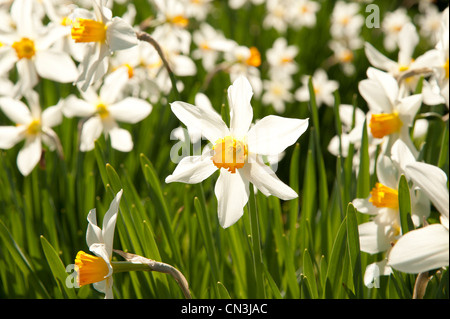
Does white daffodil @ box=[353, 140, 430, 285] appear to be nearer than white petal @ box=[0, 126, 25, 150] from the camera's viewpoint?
Yes

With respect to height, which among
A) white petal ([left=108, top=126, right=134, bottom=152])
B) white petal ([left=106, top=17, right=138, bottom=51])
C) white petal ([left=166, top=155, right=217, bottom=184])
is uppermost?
white petal ([left=106, top=17, right=138, bottom=51])

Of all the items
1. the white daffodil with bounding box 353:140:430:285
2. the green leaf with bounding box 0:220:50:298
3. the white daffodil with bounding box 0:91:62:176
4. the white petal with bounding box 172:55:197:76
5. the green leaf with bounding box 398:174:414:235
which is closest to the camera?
the green leaf with bounding box 398:174:414:235

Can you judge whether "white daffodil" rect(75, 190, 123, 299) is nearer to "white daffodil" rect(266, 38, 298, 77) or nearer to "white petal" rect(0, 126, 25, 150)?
"white petal" rect(0, 126, 25, 150)

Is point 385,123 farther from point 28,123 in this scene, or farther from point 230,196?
point 28,123

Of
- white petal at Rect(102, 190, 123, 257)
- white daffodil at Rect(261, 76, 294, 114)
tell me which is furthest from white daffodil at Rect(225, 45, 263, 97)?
white petal at Rect(102, 190, 123, 257)

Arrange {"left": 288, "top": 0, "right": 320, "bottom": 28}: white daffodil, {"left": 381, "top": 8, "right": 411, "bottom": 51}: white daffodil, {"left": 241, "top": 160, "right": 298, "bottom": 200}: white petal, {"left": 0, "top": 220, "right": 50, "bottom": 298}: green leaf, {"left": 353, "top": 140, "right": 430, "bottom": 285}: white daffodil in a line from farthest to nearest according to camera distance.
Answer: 1. {"left": 288, "top": 0, "right": 320, "bottom": 28}: white daffodil
2. {"left": 381, "top": 8, "right": 411, "bottom": 51}: white daffodil
3. {"left": 0, "top": 220, "right": 50, "bottom": 298}: green leaf
4. {"left": 353, "top": 140, "right": 430, "bottom": 285}: white daffodil
5. {"left": 241, "top": 160, "right": 298, "bottom": 200}: white petal

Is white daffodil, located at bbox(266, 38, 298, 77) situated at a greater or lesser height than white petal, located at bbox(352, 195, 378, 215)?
greater

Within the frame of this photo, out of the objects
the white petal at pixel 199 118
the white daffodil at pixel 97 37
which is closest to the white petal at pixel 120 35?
the white daffodil at pixel 97 37
